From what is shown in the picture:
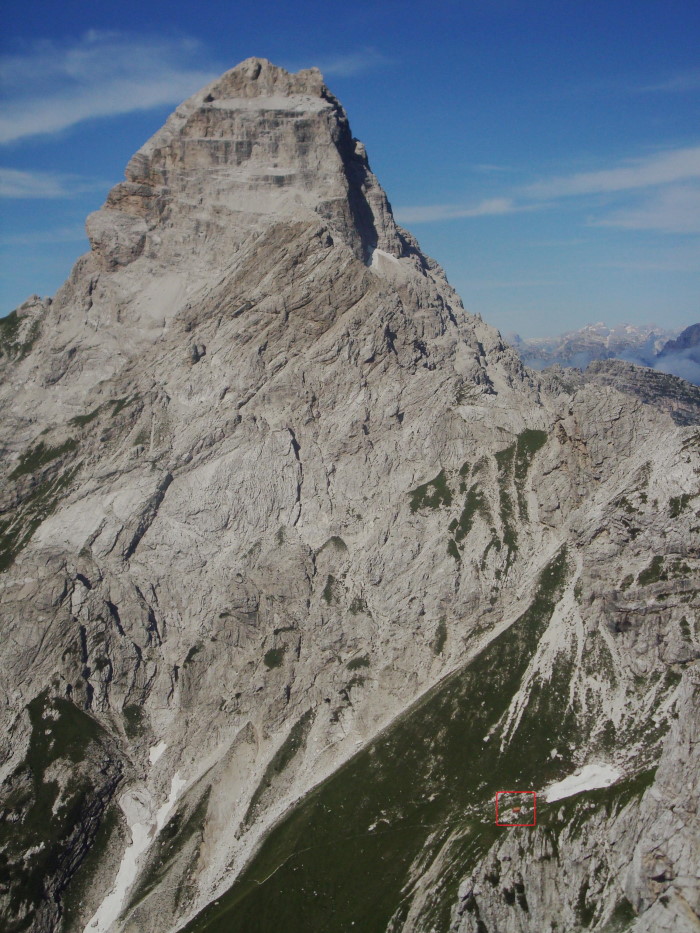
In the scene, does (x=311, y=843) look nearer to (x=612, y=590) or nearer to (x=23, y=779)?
(x=23, y=779)

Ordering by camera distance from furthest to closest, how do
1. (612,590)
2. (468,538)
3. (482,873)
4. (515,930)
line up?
(468,538) < (612,590) < (482,873) < (515,930)

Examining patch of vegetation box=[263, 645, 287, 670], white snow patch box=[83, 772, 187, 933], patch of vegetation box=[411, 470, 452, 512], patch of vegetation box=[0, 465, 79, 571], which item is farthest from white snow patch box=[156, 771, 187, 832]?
patch of vegetation box=[411, 470, 452, 512]

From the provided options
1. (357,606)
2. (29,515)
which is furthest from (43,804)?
(357,606)

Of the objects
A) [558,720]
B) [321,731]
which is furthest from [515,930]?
[321,731]

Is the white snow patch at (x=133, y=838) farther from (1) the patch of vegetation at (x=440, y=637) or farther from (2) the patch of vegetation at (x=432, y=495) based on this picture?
(2) the patch of vegetation at (x=432, y=495)

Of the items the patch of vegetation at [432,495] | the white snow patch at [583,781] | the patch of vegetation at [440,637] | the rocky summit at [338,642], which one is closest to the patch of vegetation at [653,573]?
the rocky summit at [338,642]

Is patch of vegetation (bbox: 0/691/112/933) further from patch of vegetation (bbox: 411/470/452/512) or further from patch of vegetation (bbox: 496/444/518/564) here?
patch of vegetation (bbox: 496/444/518/564)

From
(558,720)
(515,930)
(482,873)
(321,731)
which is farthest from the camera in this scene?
(321,731)

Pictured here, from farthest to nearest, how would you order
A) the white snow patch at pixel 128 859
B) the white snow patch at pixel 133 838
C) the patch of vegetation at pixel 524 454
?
1. the patch of vegetation at pixel 524 454
2. the white snow patch at pixel 133 838
3. the white snow patch at pixel 128 859
